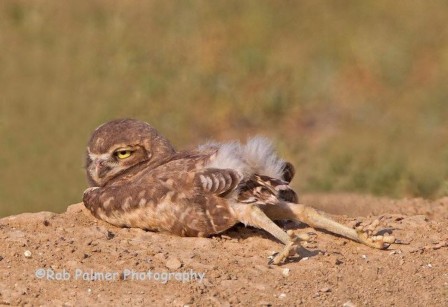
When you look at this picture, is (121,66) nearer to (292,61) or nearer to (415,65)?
(292,61)

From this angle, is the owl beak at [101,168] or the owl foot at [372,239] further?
the owl beak at [101,168]

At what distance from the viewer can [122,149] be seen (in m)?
9.21

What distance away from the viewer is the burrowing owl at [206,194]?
830cm

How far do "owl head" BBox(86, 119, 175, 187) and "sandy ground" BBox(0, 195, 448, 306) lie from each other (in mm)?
443

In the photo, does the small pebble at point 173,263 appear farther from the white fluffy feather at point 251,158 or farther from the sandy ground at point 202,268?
the white fluffy feather at point 251,158

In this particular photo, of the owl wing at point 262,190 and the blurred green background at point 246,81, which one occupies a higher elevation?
the blurred green background at point 246,81

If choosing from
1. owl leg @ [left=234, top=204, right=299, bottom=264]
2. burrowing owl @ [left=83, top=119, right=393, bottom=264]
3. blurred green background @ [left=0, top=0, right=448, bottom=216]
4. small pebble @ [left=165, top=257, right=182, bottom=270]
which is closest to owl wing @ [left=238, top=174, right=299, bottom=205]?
burrowing owl @ [left=83, top=119, right=393, bottom=264]

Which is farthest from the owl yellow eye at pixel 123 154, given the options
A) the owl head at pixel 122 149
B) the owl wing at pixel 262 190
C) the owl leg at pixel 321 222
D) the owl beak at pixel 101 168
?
the owl leg at pixel 321 222

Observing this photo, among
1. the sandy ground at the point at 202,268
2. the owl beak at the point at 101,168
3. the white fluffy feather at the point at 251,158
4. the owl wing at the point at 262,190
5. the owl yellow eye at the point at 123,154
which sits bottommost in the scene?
the sandy ground at the point at 202,268

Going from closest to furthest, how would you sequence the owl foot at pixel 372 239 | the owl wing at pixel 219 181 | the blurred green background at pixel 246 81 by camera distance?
the owl wing at pixel 219 181 < the owl foot at pixel 372 239 < the blurred green background at pixel 246 81

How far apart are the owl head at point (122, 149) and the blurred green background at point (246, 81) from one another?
3.82m

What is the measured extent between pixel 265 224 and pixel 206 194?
0.53 meters

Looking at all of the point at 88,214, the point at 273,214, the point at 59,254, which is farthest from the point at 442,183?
the point at 59,254

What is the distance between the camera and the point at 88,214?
30.0 feet
